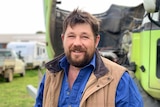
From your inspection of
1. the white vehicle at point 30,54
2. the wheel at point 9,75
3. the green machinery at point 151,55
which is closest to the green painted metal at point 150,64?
the green machinery at point 151,55

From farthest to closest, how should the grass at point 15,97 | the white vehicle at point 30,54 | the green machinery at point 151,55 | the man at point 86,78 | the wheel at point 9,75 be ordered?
the white vehicle at point 30,54
the wheel at point 9,75
the grass at point 15,97
the green machinery at point 151,55
the man at point 86,78

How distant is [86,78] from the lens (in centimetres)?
210

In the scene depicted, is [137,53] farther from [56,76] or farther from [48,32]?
[56,76]

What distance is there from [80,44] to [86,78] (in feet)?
0.77

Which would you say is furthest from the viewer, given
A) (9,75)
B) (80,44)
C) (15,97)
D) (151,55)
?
(9,75)

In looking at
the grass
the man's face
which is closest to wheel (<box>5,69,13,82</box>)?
the grass

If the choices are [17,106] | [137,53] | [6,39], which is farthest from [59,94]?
[6,39]

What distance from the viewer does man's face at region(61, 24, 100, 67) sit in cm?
203

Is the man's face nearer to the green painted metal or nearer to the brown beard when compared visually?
the brown beard

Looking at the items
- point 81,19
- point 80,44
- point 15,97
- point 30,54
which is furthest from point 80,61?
point 30,54

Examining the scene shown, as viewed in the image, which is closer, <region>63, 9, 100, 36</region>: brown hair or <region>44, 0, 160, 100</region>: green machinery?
<region>63, 9, 100, 36</region>: brown hair

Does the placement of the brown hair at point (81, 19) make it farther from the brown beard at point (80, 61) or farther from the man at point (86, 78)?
the brown beard at point (80, 61)

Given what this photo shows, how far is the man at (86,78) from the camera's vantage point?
1.99m

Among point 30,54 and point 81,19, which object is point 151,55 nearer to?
point 81,19
